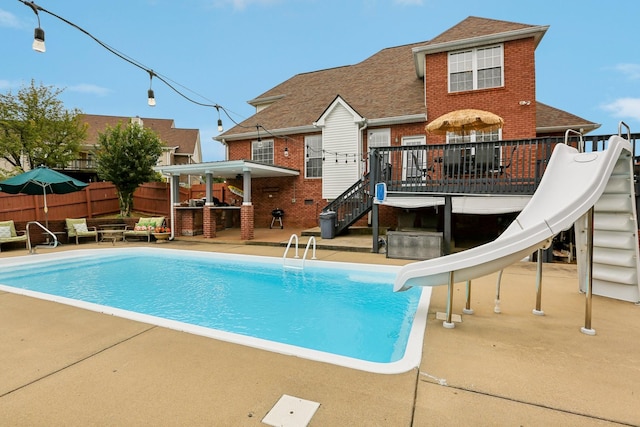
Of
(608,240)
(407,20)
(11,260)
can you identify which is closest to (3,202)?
(11,260)

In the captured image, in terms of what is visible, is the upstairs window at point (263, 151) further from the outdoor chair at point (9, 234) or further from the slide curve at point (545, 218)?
the slide curve at point (545, 218)

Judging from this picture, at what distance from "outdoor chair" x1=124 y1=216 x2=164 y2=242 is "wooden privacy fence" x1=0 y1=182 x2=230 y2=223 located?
3.21 meters

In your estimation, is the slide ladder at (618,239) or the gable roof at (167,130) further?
the gable roof at (167,130)

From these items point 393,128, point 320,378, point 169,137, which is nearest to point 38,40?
point 320,378

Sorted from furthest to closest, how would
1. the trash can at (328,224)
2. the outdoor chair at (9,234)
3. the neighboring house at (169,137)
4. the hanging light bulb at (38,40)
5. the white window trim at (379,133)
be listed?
1. the neighboring house at (169,137)
2. the white window trim at (379,133)
3. the trash can at (328,224)
4. the outdoor chair at (9,234)
5. the hanging light bulb at (38,40)

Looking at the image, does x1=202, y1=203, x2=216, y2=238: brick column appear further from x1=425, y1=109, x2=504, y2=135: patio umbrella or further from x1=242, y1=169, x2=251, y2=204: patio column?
x1=425, y1=109, x2=504, y2=135: patio umbrella

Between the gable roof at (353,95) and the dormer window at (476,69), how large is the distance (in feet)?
5.25

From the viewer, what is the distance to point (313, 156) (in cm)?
1476

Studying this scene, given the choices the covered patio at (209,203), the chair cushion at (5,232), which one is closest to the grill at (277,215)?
the covered patio at (209,203)

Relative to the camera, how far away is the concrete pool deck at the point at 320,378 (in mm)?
2191

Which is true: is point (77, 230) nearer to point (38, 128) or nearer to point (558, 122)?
point (38, 128)

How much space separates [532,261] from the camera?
8.51 metres

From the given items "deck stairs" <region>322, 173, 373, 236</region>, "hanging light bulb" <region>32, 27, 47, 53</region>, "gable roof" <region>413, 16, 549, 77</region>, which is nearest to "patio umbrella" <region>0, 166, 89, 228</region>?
"hanging light bulb" <region>32, 27, 47, 53</region>

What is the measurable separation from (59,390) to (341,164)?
1219 centimetres
